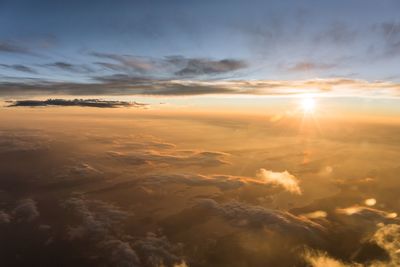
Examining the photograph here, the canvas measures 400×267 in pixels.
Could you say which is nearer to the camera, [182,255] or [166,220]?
[182,255]

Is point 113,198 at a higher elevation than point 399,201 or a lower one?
higher

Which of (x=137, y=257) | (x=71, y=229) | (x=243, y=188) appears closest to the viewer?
(x=137, y=257)

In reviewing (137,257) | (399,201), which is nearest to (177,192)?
(137,257)

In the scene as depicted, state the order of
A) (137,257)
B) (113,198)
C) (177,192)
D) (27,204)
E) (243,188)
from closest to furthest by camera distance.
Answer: (137,257) → (27,204) → (113,198) → (177,192) → (243,188)

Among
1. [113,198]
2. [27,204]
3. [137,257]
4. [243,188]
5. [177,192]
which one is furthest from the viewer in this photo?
[243,188]

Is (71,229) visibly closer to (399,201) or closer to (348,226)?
(348,226)

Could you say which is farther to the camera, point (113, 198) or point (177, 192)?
point (177, 192)

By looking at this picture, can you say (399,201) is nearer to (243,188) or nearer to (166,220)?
(243,188)

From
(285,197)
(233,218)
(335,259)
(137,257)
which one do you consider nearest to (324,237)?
(335,259)

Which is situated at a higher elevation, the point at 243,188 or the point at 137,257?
the point at 137,257
